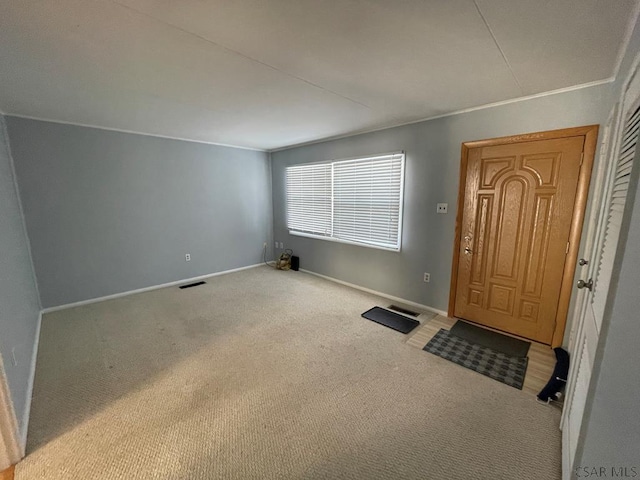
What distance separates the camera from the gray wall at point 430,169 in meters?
2.17

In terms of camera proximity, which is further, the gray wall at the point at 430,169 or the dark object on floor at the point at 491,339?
the dark object on floor at the point at 491,339

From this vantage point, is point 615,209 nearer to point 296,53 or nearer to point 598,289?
point 598,289

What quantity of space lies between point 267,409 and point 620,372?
69.1 inches

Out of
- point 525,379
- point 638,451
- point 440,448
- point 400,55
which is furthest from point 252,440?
point 400,55

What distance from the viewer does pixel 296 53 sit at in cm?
160

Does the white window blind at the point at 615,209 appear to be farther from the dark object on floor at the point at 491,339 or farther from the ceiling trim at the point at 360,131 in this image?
the dark object on floor at the point at 491,339

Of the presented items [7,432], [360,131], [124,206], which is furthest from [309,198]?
[7,432]

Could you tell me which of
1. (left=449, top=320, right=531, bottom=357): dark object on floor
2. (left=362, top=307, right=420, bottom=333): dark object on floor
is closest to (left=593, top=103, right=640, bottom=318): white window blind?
(left=449, top=320, right=531, bottom=357): dark object on floor

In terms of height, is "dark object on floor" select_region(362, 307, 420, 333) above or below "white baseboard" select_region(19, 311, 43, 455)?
below

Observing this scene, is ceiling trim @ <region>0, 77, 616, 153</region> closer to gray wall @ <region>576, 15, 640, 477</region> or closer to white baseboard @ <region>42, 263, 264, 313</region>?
gray wall @ <region>576, 15, 640, 477</region>

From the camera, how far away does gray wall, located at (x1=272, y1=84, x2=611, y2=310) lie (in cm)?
217

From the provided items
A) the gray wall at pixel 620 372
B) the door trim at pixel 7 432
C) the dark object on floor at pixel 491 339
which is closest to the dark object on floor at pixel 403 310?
the dark object on floor at pixel 491 339

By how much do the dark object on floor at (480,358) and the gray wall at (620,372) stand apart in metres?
1.21

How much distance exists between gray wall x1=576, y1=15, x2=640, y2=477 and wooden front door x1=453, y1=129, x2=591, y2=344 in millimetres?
1826
